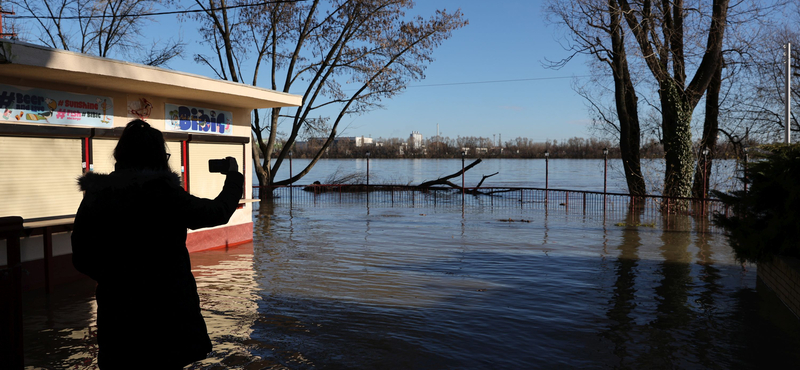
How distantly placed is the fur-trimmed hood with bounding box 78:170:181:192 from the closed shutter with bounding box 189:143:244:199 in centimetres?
840

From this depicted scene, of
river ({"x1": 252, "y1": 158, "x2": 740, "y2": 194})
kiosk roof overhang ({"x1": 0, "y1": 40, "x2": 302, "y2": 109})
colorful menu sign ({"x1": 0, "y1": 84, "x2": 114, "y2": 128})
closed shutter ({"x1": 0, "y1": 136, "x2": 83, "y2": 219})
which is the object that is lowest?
river ({"x1": 252, "y1": 158, "x2": 740, "y2": 194})

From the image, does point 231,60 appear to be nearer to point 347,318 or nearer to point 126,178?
point 347,318

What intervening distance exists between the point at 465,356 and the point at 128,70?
6.39m

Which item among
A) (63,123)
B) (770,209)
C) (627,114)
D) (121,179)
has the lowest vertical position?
(770,209)

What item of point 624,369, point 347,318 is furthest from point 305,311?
point 624,369

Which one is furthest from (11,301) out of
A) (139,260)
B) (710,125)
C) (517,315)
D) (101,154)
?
(710,125)

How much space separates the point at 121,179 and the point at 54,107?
6776 mm

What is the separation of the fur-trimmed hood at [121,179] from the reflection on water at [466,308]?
2.73 meters

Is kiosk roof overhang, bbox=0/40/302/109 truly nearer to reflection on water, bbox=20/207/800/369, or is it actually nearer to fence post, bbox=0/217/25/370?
reflection on water, bbox=20/207/800/369

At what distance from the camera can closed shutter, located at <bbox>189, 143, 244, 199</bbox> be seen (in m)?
10.9

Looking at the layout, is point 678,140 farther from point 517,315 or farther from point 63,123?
point 63,123

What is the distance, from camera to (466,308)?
6910 millimetres

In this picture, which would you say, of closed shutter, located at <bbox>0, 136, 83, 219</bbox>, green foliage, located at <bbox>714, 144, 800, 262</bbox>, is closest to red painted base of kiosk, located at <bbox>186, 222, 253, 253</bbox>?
closed shutter, located at <bbox>0, 136, 83, 219</bbox>

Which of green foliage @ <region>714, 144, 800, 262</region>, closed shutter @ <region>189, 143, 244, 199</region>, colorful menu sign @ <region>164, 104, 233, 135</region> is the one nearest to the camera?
→ green foliage @ <region>714, 144, 800, 262</region>
